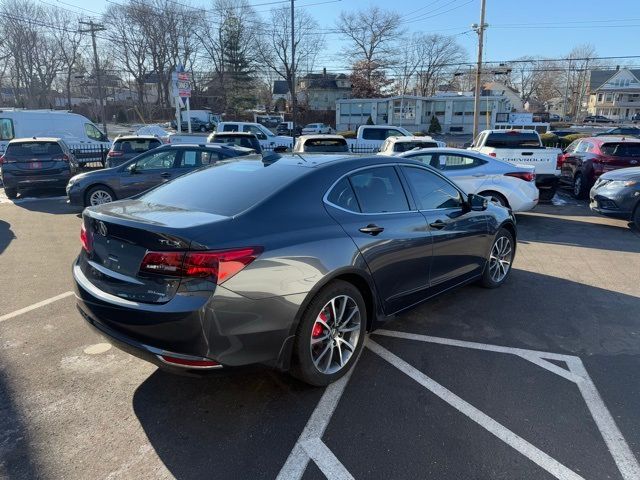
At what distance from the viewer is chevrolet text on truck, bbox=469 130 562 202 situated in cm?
1074

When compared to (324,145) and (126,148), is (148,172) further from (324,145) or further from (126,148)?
(324,145)

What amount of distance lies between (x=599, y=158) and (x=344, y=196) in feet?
35.5

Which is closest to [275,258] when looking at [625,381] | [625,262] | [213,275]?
[213,275]

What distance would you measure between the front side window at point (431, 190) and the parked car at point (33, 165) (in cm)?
1095

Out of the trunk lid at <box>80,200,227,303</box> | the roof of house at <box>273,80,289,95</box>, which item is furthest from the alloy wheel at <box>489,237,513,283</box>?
the roof of house at <box>273,80,289,95</box>

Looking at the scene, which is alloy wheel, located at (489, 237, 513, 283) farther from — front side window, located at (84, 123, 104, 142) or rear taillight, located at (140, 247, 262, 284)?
front side window, located at (84, 123, 104, 142)

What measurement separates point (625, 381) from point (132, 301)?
11.6 ft

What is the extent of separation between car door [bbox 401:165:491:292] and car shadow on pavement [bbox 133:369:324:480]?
180 cm

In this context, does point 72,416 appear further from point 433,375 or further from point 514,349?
point 514,349

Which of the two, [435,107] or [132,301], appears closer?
[132,301]

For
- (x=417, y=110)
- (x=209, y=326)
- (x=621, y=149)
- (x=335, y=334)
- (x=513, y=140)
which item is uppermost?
(x=417, y=110)

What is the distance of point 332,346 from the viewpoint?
321cm

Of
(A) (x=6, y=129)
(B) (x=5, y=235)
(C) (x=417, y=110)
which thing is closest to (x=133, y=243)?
(B) (x=5, y=235)

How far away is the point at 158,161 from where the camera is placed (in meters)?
9.67
